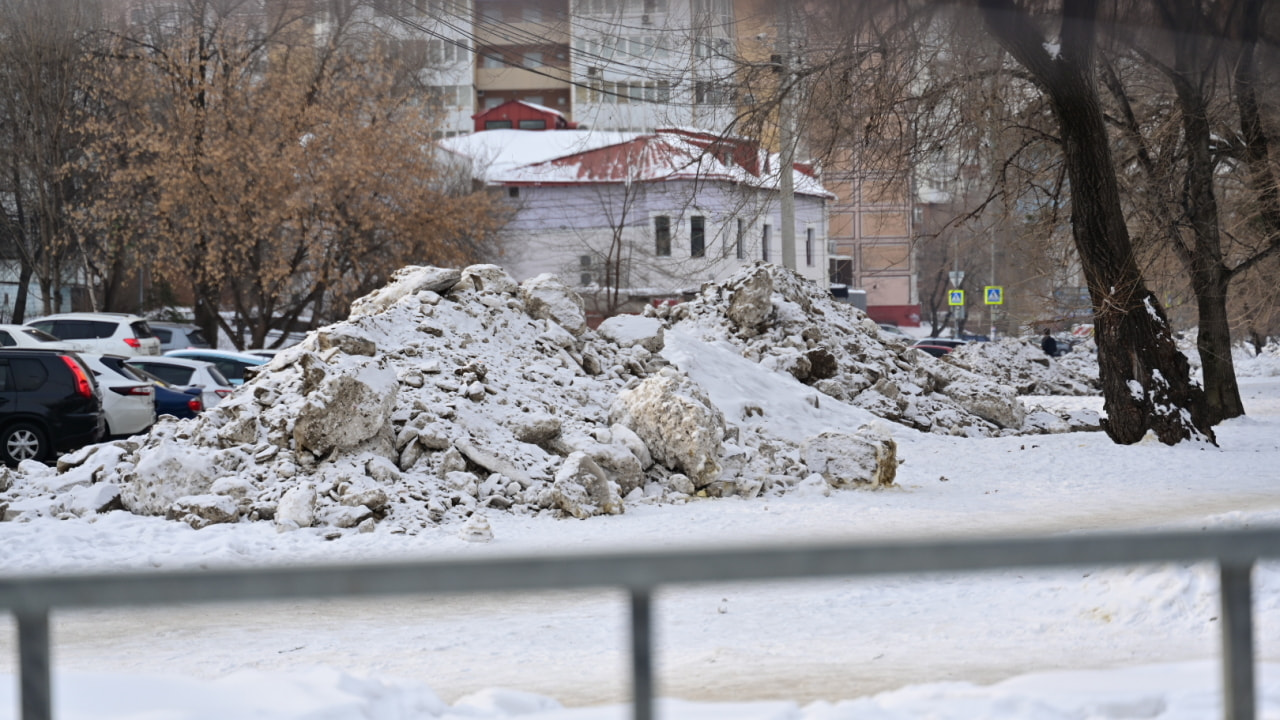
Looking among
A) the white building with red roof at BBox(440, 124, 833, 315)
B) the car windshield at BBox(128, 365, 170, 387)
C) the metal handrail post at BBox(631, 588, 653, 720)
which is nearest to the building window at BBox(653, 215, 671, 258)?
the white building with red roof at BBox(440, 124, 833, 315)

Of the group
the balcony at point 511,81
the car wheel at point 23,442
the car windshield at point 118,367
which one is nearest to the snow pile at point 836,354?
the car windshield at point 118,367

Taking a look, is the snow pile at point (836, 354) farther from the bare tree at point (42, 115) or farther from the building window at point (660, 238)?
the building window at point (660, 238)

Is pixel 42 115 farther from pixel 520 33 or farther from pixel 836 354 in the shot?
pixel 836 354

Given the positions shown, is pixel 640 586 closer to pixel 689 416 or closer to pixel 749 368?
pixel 689 416

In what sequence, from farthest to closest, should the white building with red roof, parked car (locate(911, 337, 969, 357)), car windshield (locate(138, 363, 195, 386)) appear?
the white building with red roof
parked car (locate(911, 337, 969, 357))
car windshield (locate(138, 363, 195, 386))

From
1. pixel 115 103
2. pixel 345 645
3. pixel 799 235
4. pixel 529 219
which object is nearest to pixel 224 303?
pixel 529 219

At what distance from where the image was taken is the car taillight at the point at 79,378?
1473cm

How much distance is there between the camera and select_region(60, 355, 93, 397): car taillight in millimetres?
14727

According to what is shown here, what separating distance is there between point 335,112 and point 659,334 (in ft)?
52.1

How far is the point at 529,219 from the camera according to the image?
49.6m

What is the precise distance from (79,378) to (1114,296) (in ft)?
43.0

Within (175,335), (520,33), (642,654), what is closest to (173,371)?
(520,33)

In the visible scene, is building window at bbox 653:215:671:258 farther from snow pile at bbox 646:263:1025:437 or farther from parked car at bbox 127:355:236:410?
parked car at bbox 127:355:236:410

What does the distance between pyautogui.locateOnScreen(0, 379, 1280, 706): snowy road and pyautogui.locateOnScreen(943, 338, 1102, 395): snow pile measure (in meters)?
19.3
